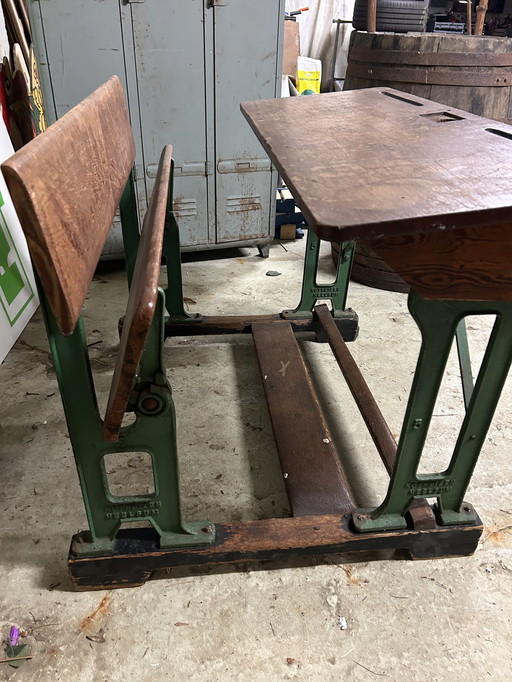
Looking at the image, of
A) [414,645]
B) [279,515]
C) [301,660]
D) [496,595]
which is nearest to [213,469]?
[279,515]

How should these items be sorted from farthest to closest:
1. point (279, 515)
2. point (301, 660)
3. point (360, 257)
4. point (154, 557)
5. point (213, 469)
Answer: point (360, 257) < point (213, 469) < point (279, 515) < point (154, 557) < point (301, 660)

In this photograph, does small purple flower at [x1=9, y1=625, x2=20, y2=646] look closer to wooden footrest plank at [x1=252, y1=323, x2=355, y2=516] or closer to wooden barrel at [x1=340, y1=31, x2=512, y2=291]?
wooden footrest plank at [x1=252, y1=323, x2=355, y2=516]

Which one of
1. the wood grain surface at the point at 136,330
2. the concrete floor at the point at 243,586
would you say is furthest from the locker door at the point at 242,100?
the wood grain surface at the point at 136,330

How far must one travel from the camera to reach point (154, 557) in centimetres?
135

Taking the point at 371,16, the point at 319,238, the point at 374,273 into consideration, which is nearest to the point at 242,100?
the point at 371,16

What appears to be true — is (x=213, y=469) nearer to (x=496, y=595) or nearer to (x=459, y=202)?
(x=496, y=595)

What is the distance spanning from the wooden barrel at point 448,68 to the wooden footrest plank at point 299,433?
1.40 m

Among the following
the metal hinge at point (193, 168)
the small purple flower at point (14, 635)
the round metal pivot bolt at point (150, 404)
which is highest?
the round metal pivot bolt at point (150, 404)

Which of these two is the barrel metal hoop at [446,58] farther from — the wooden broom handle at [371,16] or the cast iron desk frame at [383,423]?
the cast iron desk frame at [383,423]

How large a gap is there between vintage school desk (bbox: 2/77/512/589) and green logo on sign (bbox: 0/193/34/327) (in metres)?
0.78

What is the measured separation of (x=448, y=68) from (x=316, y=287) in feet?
4.02

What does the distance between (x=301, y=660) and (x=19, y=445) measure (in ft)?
3.88

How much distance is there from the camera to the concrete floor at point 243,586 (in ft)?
4.03

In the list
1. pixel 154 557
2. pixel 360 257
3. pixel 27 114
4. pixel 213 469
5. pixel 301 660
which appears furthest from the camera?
pixel 360 257
